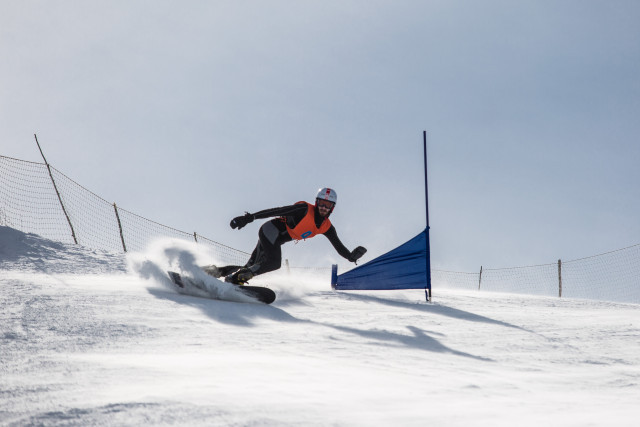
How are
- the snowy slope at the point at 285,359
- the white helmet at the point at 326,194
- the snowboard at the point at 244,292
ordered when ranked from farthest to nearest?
the white helmet at the point at 326,194
the snowboard at the point at 244,292
the snowy slope at the point at 285,359

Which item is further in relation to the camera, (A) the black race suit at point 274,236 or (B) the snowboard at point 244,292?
(A) the black race suit at point 274,236

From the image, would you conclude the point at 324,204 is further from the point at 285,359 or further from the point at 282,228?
the point at 285,359

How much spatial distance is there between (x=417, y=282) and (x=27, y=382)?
18.4 ft

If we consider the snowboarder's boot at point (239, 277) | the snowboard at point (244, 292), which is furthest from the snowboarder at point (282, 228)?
the snowboard at point (244, 292)

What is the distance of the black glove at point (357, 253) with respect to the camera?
23.0 ft

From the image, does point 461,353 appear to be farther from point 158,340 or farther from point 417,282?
point 417,282

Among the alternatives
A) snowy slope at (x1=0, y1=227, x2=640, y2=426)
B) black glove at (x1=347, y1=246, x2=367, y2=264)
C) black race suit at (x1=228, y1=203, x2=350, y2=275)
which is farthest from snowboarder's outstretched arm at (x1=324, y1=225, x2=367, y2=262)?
snowy slope at (x1=0, y1=227, x2=640, y2=426)

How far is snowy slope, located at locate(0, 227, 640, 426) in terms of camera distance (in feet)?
6.51

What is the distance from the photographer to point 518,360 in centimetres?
356

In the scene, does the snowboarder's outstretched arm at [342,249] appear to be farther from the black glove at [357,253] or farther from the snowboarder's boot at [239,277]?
the snowboarder's boot at [239,277]

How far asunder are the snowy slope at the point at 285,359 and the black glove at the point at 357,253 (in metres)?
0.96

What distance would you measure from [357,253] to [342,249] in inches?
8.7

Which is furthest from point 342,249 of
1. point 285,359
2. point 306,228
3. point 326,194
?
point 285,359

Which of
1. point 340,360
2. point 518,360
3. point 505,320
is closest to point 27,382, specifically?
point 340,360
